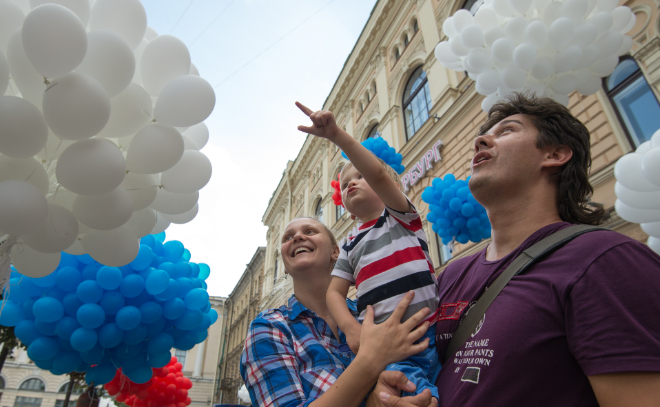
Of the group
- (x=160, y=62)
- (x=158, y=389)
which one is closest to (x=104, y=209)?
(x=160, y=62)

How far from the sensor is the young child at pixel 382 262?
164 cm

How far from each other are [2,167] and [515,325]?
282cm

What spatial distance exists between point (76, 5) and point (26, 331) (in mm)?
3679

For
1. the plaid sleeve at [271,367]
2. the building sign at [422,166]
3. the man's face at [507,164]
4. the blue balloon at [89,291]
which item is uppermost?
the building sign at [422,166]

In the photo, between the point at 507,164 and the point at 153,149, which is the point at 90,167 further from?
the point at 507,164

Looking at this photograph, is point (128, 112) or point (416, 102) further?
point (416, 102)

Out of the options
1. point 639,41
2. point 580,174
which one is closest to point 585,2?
point 639,41

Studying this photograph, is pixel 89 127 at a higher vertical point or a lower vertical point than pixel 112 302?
higher

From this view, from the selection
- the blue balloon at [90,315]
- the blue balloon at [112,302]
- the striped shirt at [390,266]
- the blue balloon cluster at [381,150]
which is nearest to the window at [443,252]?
the blue balloon cluster at [381,150]

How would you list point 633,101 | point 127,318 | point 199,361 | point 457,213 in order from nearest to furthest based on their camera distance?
point 127,318
point 457,213
point 633,101
point 199,361

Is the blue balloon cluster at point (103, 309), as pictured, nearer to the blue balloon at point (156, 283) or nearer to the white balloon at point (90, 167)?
the blue balloon at point (156, 283)

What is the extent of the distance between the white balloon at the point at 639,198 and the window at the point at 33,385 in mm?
42081

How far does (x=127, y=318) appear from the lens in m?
4.16

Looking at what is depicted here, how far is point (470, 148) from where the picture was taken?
9.31 metres
